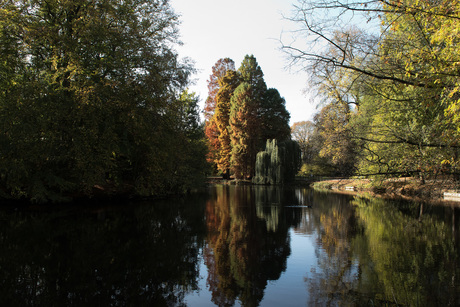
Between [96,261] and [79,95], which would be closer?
[96,261]

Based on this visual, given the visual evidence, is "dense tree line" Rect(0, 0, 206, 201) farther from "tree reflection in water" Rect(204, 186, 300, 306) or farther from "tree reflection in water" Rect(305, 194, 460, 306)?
"tree reflection in water" Rect(305, 194, 460, 306)

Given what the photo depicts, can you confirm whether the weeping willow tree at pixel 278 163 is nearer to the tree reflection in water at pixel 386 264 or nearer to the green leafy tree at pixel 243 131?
the green leafy tree at pixel 243 131

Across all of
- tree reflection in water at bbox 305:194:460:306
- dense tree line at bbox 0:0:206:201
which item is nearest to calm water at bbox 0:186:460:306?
tree reflection in water at bbox 305:194:460:306

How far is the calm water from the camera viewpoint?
16.5ft

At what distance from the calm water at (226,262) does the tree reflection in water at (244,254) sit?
0.08 feet

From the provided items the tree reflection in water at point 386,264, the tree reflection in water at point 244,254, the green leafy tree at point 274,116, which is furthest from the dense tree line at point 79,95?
the green leafy tree at point 274,116

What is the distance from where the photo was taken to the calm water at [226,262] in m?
5.04

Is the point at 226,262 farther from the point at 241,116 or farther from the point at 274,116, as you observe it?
the point at 274,116

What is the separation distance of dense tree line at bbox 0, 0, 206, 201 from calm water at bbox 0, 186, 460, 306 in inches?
88.3

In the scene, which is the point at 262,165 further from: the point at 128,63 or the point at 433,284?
the point at 433,284

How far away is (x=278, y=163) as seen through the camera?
3594 cm

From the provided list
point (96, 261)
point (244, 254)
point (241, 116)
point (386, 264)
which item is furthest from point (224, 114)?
point (386, 264)

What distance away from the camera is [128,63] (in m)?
13.9

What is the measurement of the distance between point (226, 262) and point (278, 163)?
2957 cm
